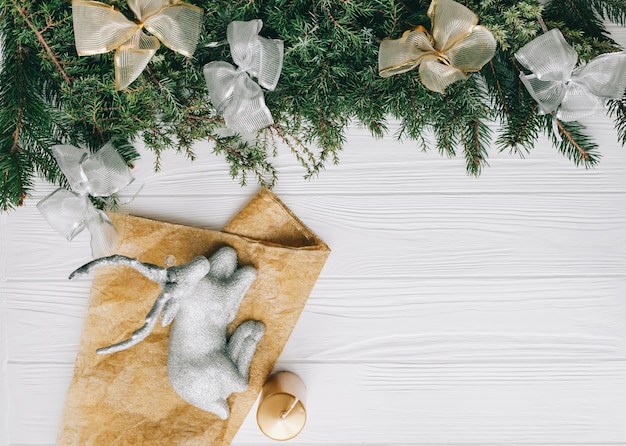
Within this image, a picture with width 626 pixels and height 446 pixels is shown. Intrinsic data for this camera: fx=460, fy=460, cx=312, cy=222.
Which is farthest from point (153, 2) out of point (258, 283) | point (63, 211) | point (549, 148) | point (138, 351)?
point (549, 148)

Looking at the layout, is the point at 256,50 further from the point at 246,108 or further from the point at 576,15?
the point at 576,15

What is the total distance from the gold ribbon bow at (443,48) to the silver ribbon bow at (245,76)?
158mm

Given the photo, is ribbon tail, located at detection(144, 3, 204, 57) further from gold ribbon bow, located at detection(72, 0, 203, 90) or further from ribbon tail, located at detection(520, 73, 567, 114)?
ribbon tail, located at detection(520, 73, 567, 114)

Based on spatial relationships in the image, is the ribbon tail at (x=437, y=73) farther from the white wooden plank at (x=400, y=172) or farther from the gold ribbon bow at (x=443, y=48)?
the white wooden plank at (x=400, y=172)

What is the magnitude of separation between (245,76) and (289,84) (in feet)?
0.29

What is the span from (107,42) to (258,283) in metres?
0.48

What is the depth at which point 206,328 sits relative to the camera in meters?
0.82

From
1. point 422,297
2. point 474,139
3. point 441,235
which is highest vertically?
point 474,139

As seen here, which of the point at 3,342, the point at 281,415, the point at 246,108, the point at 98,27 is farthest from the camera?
the point at 3,342

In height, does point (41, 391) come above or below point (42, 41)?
below

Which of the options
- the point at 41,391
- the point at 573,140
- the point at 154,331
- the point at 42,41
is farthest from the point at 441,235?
the point at 41,391

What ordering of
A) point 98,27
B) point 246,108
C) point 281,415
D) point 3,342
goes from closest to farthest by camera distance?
point 98,27 → point 246,108 → point 281,415 → point 3,342

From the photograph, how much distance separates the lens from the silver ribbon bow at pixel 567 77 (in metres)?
0.64

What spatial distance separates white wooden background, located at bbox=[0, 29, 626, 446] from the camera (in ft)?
2.90
